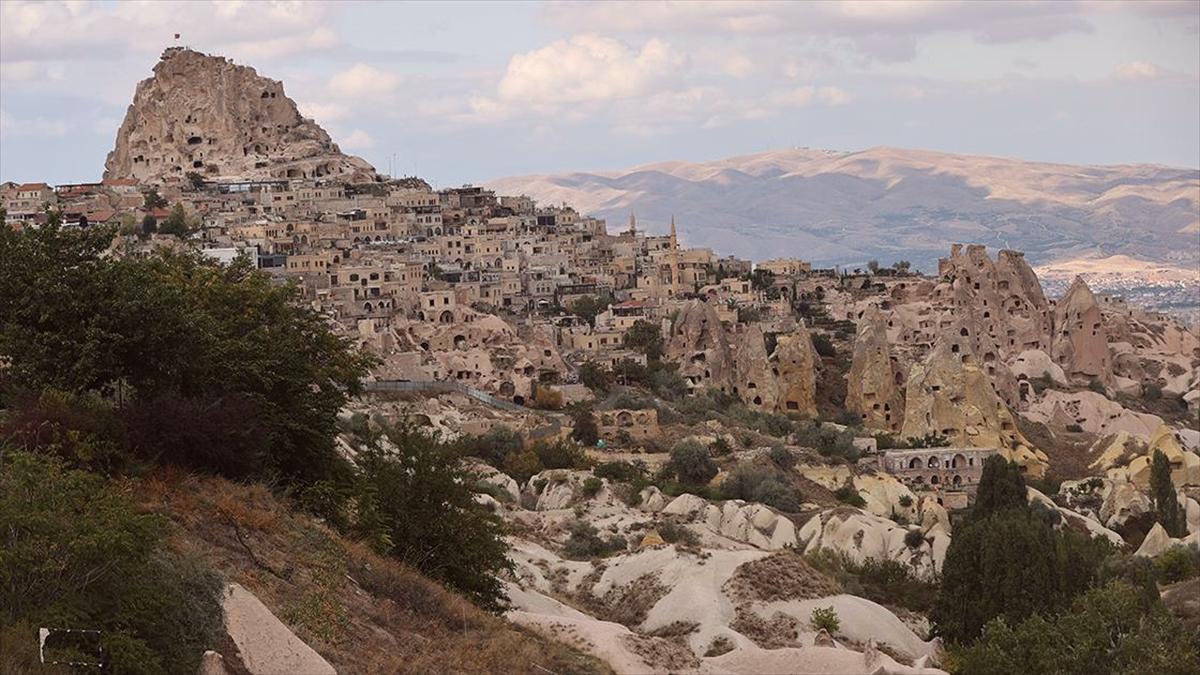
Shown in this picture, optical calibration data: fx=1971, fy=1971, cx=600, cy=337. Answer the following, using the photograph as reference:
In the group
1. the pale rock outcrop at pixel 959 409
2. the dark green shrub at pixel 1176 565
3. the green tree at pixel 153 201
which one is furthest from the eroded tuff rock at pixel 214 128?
the dark green shrub at pixel 1176 565

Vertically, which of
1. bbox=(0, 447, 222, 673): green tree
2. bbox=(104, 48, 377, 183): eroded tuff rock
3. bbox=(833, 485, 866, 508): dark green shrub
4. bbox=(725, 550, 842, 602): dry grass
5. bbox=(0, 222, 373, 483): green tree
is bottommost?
bbox=(833, 485, 866, 508): dark green shrub

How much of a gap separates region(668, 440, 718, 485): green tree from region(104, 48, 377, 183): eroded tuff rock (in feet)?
192

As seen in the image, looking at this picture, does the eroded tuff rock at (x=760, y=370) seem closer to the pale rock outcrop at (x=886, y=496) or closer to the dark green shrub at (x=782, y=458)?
the dark green shrub at (x=782, y=458)

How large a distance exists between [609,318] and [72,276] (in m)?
49.8

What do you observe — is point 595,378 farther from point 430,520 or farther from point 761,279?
point 430,520

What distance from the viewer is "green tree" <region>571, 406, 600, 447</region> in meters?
52.2

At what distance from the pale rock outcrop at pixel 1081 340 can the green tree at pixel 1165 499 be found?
27.5m

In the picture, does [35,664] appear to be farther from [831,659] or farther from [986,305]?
[986,305]

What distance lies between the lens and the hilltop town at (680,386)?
32094 millimetres

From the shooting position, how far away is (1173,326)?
89.9 m

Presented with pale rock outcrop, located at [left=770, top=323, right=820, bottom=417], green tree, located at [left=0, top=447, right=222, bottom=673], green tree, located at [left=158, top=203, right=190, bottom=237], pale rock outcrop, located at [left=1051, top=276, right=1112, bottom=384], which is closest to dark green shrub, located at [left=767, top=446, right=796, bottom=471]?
pale rock outcrop, located at [left=770, top=323, right=820, bottom=417]

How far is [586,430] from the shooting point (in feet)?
172

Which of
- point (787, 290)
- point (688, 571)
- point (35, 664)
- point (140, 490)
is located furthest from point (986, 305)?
point (35, 664)

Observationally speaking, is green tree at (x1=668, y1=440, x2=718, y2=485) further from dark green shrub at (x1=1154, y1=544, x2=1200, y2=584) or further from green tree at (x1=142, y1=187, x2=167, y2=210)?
green tree at (x1=142, y1=187, x2=167, y2=210)
